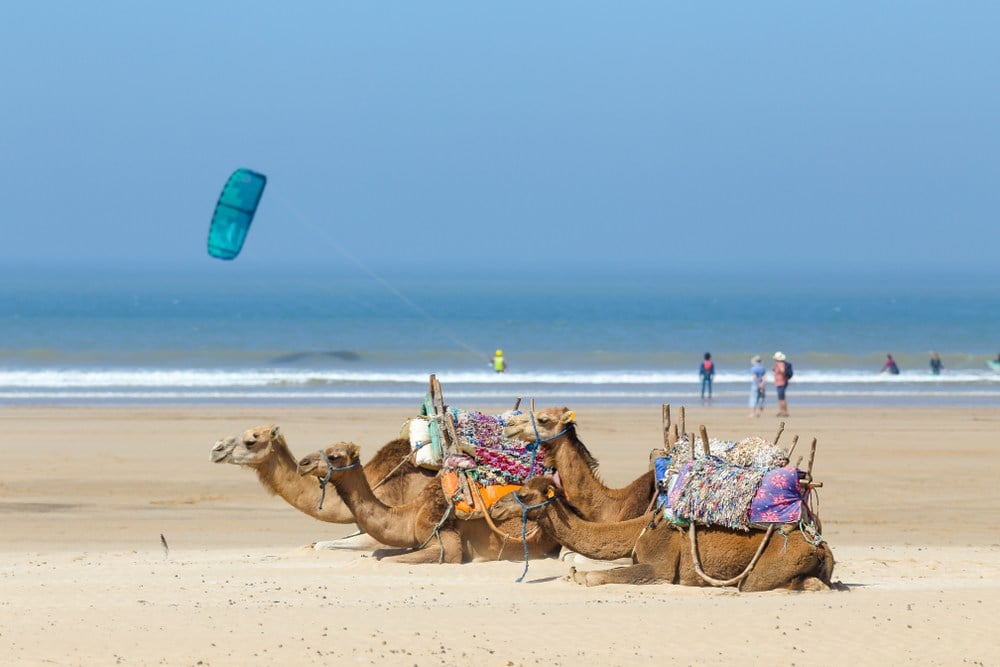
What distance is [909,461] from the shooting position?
2170 centimetres

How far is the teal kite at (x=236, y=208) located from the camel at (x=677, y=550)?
11.7 m

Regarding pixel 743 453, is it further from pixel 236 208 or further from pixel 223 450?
pixel 236 208

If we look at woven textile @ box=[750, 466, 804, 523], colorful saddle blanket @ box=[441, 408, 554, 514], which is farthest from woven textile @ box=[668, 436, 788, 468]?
colorful saddle blanket @ box=[441, 408, 554, 514]

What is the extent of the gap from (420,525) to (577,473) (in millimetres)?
1524

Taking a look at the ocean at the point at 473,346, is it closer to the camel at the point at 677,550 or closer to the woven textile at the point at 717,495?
the camel at the point at 677,550

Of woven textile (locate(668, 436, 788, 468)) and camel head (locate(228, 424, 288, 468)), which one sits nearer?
woven textile (locate(668, 436, 788, 468))

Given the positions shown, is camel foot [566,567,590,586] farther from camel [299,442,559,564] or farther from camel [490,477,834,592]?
camel [299,442,559,564]

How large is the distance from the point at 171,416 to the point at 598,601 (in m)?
19.8

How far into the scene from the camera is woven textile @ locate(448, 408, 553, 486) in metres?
11.7

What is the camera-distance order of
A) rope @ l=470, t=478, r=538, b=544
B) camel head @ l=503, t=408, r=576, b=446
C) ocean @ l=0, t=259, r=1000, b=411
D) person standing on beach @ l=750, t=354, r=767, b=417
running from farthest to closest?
1. ocean @ l=0, t=259, r=1000, b=411
2. person standing on beach @ l=750, t=354, r=767, b=417
3. rope @ l=470, t=478, r=538, b=544
4. camel head @ l=503, t=408, r=576, b=446

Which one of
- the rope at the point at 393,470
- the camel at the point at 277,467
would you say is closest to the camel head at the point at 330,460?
the camel at the point at 277,467

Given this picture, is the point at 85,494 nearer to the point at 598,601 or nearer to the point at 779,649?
the point at 598,601

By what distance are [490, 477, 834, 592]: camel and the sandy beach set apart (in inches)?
6.3

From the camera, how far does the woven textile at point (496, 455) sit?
11.7 metres
